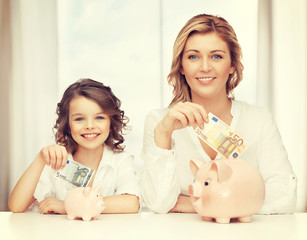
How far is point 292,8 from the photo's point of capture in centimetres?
236

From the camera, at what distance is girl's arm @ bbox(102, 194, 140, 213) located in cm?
129

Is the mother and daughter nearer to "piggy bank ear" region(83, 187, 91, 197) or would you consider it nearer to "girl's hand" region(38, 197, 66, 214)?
"girl's hand" region(38, 197, 66, 214)

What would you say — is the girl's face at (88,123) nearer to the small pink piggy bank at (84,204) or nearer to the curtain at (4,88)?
the small pink piggy bank at (84,204)

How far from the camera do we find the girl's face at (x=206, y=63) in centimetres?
138

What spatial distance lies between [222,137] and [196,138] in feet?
0.95

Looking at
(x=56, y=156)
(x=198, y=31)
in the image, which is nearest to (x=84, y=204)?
(x=56, y=156)

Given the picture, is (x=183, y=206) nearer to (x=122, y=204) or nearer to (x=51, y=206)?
(x=122, y=204)

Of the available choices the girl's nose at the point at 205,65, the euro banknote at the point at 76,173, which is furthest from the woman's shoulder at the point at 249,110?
the euro banknote at the point at 76,173

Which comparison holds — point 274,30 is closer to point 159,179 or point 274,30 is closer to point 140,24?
point 140,24

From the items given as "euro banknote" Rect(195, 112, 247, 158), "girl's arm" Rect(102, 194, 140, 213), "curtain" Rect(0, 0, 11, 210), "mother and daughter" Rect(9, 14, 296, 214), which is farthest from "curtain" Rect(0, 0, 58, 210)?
"euro banknote" Rect(195, 112, 247, 158)

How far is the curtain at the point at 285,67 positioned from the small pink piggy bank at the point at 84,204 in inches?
58.1

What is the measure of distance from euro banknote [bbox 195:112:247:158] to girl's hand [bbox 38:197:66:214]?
1.60 ft

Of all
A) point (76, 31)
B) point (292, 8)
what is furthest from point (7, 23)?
point (292, 8)

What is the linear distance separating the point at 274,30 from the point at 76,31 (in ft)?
3.67
